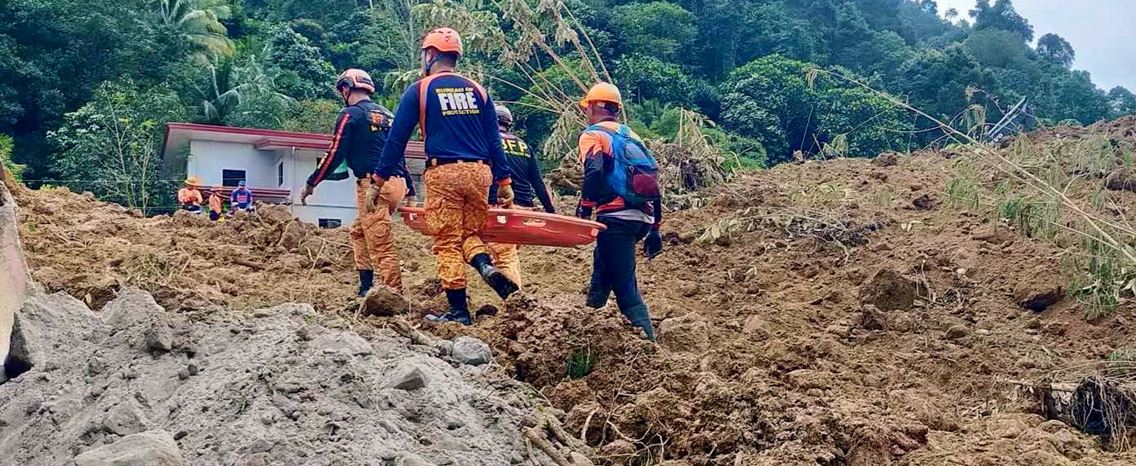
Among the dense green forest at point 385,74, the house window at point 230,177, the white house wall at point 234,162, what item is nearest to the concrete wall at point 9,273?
the dense green forest at point 385,74

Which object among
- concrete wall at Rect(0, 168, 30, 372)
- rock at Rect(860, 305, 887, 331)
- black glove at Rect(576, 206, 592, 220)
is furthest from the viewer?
rock at Rect(860, 305, 887, 331)

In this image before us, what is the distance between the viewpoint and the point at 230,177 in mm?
25094

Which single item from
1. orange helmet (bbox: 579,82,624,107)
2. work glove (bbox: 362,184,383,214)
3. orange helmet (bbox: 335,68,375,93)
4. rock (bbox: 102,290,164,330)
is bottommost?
rock (bbox: 102,290,164,330)

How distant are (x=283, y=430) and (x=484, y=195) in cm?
260

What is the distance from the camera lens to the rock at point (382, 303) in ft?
17.8

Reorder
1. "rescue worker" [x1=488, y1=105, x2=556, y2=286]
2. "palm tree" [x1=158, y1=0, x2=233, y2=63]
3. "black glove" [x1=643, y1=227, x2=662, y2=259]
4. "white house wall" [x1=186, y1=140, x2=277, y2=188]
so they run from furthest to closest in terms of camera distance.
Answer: "palm tree" [x1=158, y1=0, x2=233, y2=63] → "white house wall" [x1=186, y1=140, x2=277, y2=188] → "rescue worker" [x1=488, y1=105, x2=556, y2=286] → "black glove" [x1=643, y1=227, x2=662, y2=259]

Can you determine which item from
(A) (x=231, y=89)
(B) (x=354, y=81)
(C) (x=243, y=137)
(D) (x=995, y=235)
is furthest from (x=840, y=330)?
(A) (x=231, y=89)

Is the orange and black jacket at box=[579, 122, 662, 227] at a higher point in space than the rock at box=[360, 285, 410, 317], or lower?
higher

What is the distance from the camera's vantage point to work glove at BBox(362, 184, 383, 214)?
6127 millimetres

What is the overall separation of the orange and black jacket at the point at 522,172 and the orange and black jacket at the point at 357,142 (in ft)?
2.37

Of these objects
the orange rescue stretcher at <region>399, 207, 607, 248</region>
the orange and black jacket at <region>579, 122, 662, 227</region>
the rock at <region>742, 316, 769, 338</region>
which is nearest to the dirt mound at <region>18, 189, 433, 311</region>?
the orange rescue stretcher at <region>399, 207, 607, 248</region>

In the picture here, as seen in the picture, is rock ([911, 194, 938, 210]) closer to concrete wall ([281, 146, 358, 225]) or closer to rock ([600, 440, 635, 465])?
rock ([600, 440, 635, 465])

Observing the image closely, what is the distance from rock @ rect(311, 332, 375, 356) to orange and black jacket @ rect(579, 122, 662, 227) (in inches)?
72.9

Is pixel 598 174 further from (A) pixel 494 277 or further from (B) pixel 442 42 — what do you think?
(B) pixel 442 42
